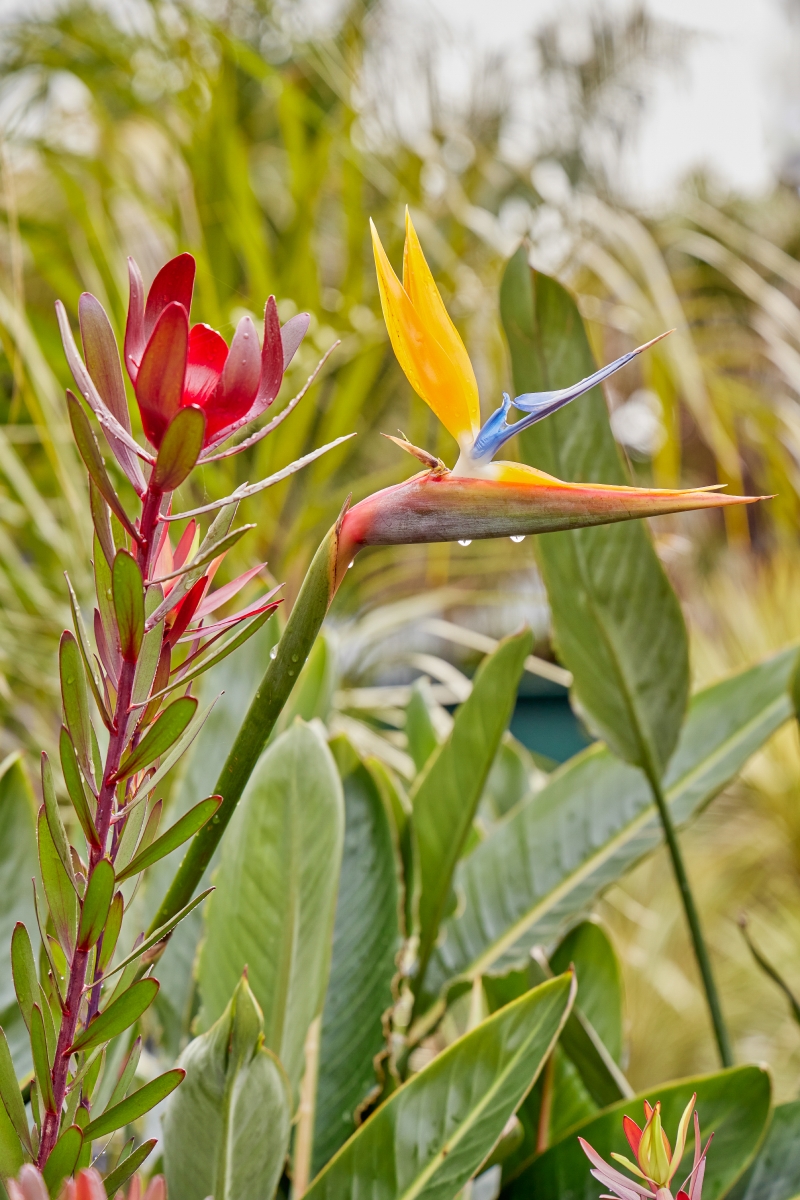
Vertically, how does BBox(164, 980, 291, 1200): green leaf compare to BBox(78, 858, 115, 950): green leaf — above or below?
below

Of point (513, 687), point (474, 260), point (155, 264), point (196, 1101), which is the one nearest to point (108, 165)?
point (155, 264)

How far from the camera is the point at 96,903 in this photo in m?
0.13

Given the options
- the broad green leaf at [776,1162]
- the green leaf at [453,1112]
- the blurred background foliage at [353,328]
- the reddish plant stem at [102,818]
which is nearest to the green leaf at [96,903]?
the reddish plant stem at [102,818]

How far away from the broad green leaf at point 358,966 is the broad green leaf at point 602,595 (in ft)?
0.29

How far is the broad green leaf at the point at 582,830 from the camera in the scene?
0.35 metres

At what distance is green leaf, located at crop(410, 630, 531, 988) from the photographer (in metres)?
0.31

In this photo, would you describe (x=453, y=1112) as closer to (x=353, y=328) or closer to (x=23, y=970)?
(x=23, y=970)

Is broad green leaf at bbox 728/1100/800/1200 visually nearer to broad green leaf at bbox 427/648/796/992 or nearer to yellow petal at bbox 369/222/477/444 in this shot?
broad green leaf at bbox 427/648/796/992

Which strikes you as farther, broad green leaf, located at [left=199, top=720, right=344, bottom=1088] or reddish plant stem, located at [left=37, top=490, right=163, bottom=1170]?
broad green leaf, located at [left=199, top=720, right=344, bottom=1088]

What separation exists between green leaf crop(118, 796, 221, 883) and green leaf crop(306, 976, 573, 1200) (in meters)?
0.11

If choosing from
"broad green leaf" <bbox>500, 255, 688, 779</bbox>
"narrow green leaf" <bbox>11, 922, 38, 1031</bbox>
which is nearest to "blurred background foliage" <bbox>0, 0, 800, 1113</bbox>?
"broad green leaf" <bbox>500, 255, 688, 779</bbox>

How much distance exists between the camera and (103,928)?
14 centimetres

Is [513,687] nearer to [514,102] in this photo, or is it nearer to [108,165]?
[108,165]

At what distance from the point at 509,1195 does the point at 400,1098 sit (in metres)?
0.09
